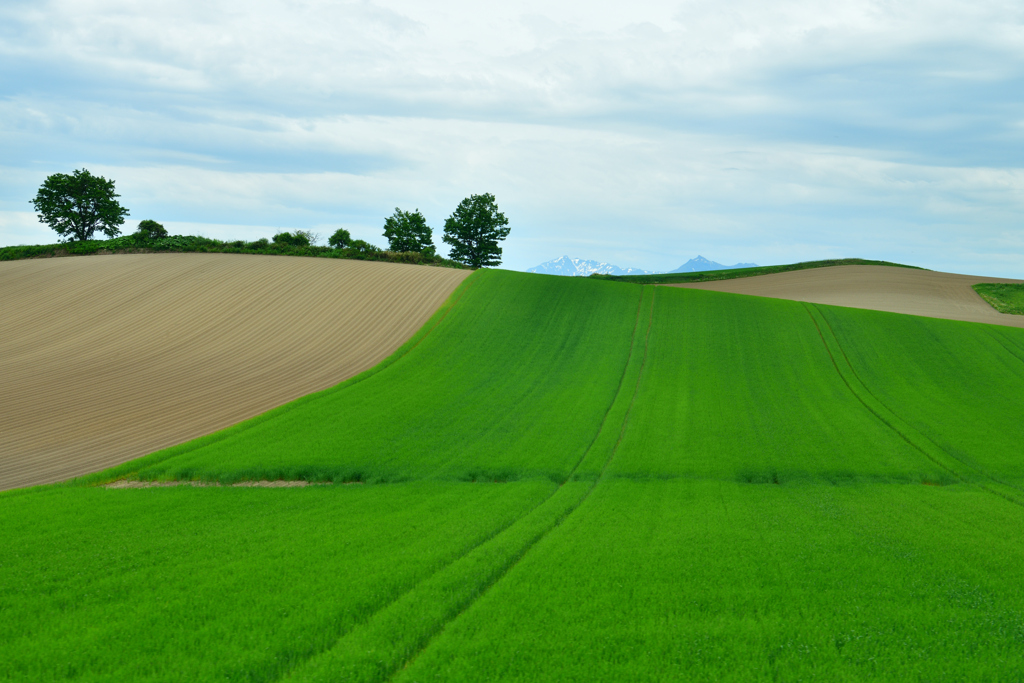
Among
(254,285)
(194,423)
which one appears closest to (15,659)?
(194,423)

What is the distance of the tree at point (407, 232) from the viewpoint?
72312mm

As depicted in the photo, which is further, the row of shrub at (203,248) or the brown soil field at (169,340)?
the row of shrub at (203,248)

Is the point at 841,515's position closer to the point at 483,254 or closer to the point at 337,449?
the point at 337,449

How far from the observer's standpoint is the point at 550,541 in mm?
11312

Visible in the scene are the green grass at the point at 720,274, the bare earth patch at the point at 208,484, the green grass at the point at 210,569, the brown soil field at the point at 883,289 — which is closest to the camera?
the green grass at the point at 210,569

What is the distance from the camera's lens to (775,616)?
8.44 metres

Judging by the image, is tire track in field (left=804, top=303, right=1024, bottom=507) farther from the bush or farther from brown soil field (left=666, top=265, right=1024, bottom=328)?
the bush

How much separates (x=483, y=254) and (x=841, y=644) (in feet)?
233

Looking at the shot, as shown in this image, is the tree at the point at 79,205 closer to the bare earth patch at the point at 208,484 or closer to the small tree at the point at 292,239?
the small tree at the point at 292,239

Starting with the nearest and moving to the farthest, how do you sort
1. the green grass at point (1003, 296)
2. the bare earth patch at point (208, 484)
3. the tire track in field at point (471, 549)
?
the tire track in field at point (471, 549) → the bare earth patch at point (208, 484) → the green grass at point (1003, 296)

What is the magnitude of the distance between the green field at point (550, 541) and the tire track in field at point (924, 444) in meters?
0.11

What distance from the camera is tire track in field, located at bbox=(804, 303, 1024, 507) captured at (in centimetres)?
1559

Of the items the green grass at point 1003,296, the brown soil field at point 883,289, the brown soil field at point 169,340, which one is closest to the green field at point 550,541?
the brown soil field at point 169,340

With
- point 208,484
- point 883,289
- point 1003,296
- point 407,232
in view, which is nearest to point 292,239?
point 407,232
